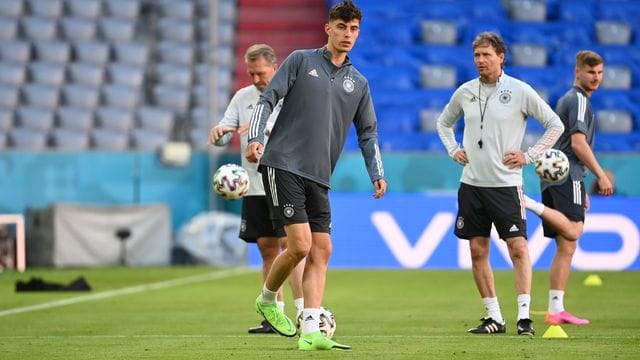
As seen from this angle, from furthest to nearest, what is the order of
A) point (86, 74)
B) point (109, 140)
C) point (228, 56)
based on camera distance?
point (228, 56)
point (86, 74)
point (109, 140)

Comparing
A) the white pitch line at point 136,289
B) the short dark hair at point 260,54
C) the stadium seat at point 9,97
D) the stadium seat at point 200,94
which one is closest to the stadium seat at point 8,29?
the stadium seat at point 9,97

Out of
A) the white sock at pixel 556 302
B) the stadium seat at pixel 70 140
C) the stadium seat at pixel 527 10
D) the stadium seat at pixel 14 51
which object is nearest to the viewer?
the white sock at pixel 556 302

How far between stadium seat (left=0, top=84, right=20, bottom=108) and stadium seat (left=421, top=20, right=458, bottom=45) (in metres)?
8.16

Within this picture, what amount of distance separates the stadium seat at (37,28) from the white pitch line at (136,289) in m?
8.99

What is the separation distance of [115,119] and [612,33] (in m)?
10.1

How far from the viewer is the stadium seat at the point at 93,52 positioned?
90.0 feet

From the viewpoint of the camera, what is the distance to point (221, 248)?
2156cm

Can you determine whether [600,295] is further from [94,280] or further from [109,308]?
[94,280]

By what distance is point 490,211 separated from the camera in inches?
394

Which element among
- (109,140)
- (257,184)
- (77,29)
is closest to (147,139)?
(109,140)

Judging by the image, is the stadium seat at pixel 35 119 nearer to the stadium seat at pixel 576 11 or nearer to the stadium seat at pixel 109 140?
the stadium seat at pixel 109 140

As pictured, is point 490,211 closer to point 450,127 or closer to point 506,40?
point 450,127

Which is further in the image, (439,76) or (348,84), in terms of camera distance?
(439,76)

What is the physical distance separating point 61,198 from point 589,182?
8.16 meters
